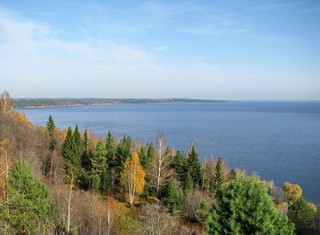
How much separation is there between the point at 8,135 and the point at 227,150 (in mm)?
44630

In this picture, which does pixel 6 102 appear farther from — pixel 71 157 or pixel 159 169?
pixel 159 169

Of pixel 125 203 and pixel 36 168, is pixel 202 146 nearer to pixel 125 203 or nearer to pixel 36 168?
pixel 125 203

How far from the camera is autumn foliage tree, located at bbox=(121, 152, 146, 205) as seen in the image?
2655 centimetres

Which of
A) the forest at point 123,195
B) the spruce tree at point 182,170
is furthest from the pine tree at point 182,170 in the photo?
the forest at point 123,195

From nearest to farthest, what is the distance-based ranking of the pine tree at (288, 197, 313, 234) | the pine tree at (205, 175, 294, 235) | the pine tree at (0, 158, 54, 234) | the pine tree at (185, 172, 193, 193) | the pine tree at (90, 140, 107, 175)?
1. the pine tree at (205, 175, 294, 235)
2. the pine tree at (0, 158, 54, 234)
3. the pine tree at (288, 197, 313, 234)
4. the pine tree at (185, 172, 193, 193)
5. the pine tree at (90, 140, 107, 175)

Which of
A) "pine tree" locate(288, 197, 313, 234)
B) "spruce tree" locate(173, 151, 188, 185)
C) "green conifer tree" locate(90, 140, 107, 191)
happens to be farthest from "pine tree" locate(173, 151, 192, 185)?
"pine tree" locate(288, 197, 313, 234)

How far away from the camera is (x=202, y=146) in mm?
65938

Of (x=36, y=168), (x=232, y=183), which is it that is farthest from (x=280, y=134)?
(x=232, y=183)

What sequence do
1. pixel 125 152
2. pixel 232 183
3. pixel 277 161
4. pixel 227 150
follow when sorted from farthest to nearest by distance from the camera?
pixel 227 150 < pixel 277 161 < pixel 125 152 < pixel 232 183

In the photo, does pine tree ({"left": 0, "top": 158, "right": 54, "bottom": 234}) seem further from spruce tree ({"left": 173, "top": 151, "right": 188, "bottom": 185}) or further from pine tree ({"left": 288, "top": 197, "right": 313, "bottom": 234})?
spruce tree ({"left": 173, "top": 151, "right": 188, "bottom": 185})

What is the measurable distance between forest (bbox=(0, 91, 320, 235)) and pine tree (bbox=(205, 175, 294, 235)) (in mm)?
26

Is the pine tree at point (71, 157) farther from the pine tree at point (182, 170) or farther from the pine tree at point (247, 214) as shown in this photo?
the pine tree at point (247, 214)

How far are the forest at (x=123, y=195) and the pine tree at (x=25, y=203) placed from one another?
40 mm

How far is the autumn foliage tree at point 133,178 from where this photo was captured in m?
26.6
